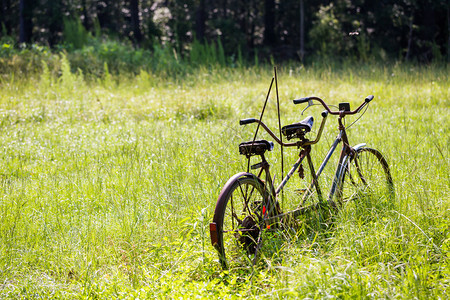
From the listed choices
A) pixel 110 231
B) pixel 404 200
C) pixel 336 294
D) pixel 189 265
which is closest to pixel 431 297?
pixel 336 294

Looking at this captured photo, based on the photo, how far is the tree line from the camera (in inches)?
813

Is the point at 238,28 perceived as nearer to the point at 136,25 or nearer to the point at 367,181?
the point at 136,25

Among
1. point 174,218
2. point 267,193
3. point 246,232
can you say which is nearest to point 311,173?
point 267,193

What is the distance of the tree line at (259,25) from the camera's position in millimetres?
20641

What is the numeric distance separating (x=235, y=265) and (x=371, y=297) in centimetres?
105

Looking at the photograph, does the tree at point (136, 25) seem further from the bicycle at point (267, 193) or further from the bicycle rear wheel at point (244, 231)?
the bicycle rear wheel at point (244, 231)

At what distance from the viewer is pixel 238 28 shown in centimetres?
2612

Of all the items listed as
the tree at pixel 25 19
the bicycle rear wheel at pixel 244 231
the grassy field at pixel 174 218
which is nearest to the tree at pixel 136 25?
the tree at pixel 25 19

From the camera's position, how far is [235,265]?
3377mm

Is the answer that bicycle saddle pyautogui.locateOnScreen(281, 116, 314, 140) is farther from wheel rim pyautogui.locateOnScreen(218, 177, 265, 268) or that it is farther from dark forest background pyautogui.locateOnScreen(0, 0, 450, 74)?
dark forest background pyautogui.locateOnScreen(0, 0, 450, 74)

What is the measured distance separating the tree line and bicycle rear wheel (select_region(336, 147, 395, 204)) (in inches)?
545

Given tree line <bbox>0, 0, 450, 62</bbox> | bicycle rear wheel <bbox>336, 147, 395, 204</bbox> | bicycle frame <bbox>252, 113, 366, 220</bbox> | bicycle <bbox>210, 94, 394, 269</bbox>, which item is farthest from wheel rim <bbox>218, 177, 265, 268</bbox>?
tree line <bbox>0, 0, 450, 62</bbox>

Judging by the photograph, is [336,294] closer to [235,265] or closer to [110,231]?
[235,265]

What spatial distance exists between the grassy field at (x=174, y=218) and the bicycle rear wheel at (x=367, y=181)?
5.3 inches
